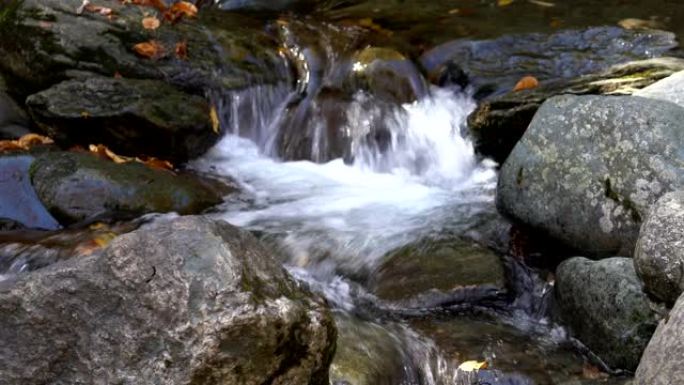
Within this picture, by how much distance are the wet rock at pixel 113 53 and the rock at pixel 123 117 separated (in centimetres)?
40

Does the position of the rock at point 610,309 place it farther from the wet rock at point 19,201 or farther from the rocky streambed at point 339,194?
the wet rock at point 19,201

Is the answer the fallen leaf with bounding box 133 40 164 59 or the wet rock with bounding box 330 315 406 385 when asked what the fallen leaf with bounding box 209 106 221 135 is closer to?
the fallen leaf with bounding box 133 40 164 59

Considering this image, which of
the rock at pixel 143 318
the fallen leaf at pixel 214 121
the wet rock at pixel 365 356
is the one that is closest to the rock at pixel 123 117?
the fallen leaf at pixel 214 121

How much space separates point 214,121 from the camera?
298 inches

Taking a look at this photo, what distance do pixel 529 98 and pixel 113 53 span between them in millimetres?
3893

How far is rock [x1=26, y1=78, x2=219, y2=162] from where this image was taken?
22.6 feet

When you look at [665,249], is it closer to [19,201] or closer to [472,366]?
[472,366]

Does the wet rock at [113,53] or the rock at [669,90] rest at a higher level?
the wet rock at [113,53]

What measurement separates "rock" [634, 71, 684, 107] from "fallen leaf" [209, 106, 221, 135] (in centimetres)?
371

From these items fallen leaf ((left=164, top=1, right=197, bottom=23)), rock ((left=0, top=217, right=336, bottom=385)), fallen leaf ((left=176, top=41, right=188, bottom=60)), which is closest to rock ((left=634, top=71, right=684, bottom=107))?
rock ((left=0, top=217, right=336, bottom=385))

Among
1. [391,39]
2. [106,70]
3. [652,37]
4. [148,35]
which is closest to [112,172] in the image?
[106,70]

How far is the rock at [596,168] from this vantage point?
4.75m

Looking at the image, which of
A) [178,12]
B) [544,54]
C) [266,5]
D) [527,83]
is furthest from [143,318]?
[266,5]

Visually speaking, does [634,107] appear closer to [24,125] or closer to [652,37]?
[652,37]
